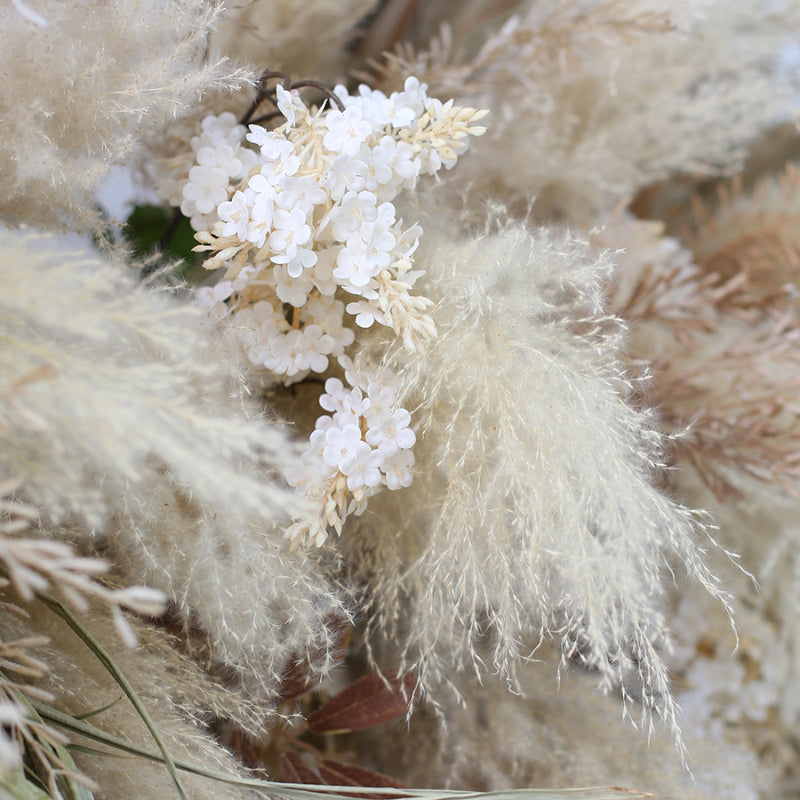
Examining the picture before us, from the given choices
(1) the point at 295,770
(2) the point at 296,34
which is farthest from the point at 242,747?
(2) the point at 296,34

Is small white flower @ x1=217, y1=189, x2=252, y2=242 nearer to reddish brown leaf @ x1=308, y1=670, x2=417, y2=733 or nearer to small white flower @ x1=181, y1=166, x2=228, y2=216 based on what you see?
small white flower @ x1=181, y1=166, x2=228, y2=216

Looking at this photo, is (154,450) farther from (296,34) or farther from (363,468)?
(296,34)

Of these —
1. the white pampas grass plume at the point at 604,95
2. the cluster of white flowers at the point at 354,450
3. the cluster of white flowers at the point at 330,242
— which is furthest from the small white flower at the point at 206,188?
the white pampas grass plume at the point at 604,95

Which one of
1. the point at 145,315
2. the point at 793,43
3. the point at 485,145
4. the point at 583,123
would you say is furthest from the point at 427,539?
the point at 793,43

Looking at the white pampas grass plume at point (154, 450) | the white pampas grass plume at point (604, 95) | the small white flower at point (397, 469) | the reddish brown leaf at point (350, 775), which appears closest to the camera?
the white pampas grass plume at point (154, 450)

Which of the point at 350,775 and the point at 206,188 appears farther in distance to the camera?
the point at 350,775

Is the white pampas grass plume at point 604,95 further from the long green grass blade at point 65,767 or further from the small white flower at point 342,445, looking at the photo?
the long green grass blade at point 65,767

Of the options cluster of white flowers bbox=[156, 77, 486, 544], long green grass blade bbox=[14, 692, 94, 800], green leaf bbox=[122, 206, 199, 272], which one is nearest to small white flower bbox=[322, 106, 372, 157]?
cluster of white flowers bbox=[156, 77, 486, 544]
